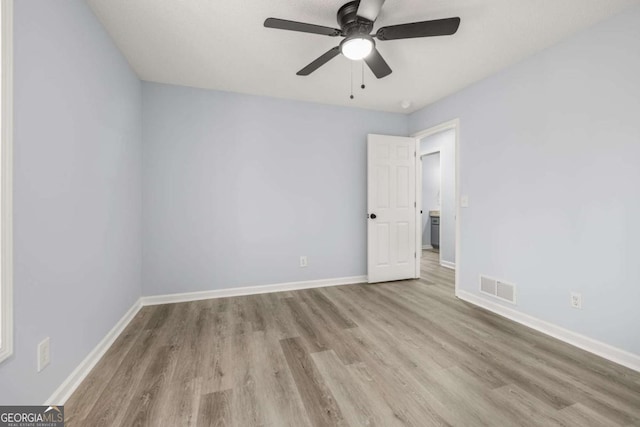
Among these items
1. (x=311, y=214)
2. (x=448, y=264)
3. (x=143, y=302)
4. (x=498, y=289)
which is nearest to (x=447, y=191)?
(x=448, y=264)

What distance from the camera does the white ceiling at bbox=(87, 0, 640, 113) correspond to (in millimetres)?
1854

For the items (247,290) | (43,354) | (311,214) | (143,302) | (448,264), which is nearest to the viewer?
(43,354)

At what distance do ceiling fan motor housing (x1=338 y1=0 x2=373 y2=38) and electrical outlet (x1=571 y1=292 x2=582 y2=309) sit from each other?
2683 mm

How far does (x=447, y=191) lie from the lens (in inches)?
206

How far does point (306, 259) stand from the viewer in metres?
3.62

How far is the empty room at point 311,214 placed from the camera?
1.40 meters

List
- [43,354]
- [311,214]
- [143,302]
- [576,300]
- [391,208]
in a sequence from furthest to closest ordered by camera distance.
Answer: [391,208] < [311,214] < [143,302] < [576,300] < [43,354]

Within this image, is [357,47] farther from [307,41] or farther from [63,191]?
[63,191]

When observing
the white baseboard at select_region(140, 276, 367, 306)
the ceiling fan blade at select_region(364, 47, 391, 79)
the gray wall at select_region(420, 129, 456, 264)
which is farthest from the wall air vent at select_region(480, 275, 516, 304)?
the ceiling fan blade at select_region(364, 47, 391, 79)

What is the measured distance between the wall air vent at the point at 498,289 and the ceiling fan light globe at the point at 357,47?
8.69 feet

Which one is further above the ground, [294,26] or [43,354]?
[294,26]

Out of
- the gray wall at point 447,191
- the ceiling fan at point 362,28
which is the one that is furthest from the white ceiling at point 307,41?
the gray wall at point 447,191

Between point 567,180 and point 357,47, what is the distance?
6.97 feet

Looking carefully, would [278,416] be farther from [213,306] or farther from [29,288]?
[213,306]
